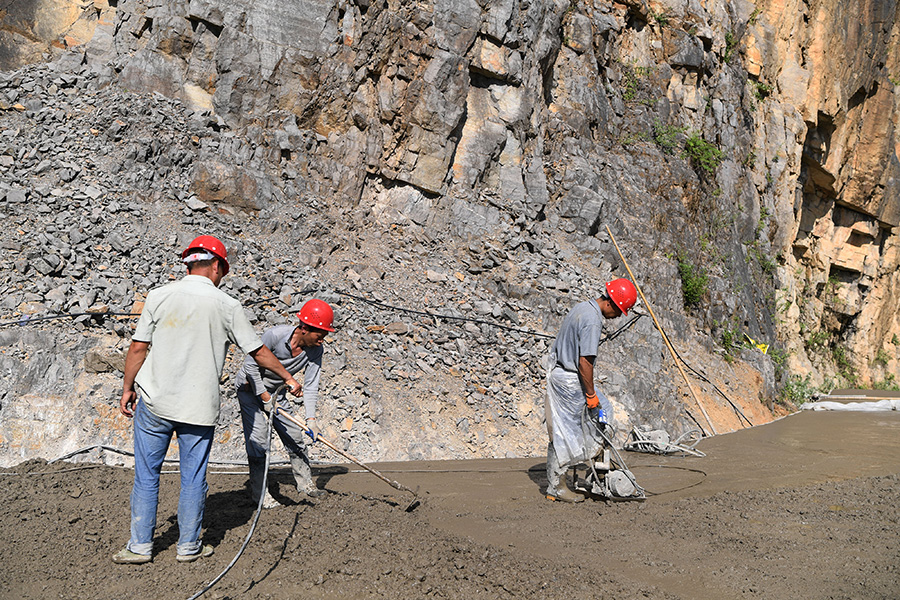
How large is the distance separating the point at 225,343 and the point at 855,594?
11.7 feet

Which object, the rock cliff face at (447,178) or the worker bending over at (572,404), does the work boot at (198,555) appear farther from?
the rock cliff face at (447,178)

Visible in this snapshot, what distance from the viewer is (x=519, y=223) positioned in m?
12.2

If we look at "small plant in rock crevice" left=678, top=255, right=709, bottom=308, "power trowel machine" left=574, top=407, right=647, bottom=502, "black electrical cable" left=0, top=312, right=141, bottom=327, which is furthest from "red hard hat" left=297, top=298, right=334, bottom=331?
"small plant in rock crevice" left=678, top=255, right=709, bottom=308

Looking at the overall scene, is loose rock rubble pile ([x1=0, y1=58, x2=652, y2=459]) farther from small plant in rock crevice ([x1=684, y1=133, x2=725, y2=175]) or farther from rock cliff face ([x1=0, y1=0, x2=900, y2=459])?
small plant in rock crevice ([x1=684, y1=133, x2=725, y2=175])

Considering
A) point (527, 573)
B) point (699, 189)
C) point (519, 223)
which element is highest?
point (699, 189)

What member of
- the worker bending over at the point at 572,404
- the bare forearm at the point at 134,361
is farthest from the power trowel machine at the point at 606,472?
the bare forearm at the point at 134,361

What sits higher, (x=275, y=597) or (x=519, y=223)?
(x=519, y=223)

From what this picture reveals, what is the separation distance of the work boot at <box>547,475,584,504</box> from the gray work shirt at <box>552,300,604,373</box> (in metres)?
0.98

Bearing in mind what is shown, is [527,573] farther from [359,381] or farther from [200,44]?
[200,44]

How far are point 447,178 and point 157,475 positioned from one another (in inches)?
367

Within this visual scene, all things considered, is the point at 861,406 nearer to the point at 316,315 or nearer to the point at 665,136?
the point at 665,136

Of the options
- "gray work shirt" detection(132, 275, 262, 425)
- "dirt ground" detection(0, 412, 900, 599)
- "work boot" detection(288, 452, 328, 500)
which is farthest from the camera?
"work boot" detection(288, 452, 328, 500)

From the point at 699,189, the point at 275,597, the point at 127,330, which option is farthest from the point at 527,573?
the point at 699,189

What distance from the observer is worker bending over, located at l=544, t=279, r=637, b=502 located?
542 cm
